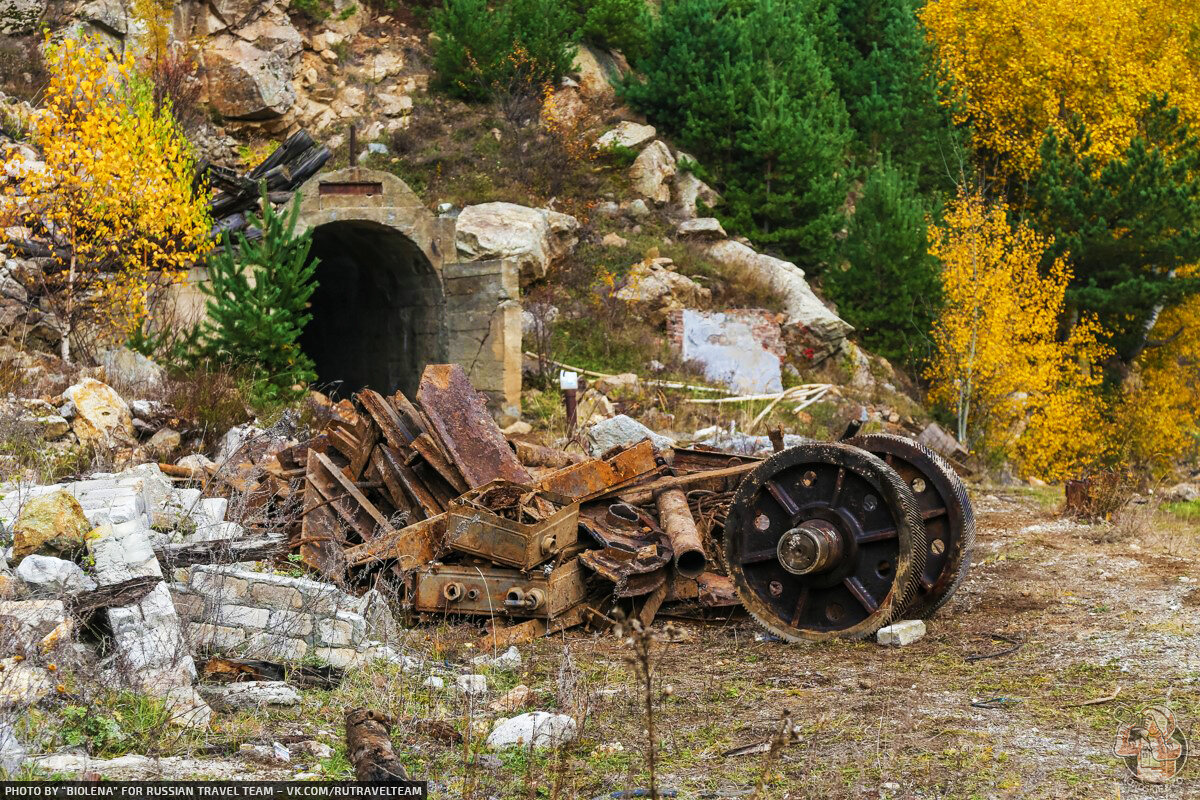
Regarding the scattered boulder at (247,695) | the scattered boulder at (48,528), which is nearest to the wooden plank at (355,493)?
the scattered boulder at (48,528)

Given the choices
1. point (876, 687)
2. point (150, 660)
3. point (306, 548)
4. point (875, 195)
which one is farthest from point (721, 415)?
point (150, 660)

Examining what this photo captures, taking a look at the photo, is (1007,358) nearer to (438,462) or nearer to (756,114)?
(756,114)

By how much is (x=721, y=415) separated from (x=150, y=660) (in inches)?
560

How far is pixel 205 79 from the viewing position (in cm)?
2531

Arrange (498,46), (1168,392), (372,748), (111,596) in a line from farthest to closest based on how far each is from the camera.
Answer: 1. (1168,392)
2. (498,46)
3. (111,596)
4. (372,748)

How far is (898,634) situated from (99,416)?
7.68 metres

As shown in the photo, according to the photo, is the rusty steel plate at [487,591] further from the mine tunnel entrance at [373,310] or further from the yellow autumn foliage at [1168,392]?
the yellow autumn foliage at [1168,392]

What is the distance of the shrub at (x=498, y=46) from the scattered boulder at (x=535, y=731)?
23.4 metres

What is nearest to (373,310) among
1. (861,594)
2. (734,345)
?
(734,345)

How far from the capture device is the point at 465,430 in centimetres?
841

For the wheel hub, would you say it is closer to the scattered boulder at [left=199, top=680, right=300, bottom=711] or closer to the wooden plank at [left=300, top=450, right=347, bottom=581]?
the wooden plank at [left=300, top=450, right=347, bottom=581]

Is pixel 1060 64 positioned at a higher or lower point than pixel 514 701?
higher

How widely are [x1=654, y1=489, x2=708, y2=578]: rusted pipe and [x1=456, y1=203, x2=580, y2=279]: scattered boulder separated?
14172 millimetres

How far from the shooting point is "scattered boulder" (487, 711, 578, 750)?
477cm
